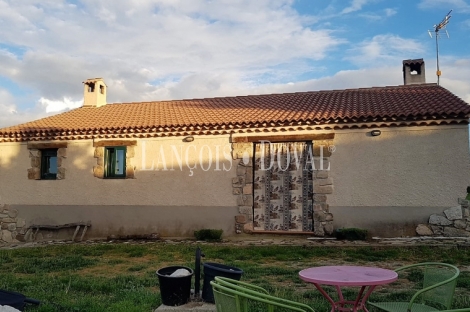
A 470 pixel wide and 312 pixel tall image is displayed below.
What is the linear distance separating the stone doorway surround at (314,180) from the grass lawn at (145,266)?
1.16 m

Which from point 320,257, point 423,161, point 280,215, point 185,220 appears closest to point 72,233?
point 185,220

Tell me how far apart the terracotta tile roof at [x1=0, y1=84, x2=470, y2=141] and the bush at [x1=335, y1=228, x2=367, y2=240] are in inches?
97.4

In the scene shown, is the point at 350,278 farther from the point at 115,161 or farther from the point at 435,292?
the point at 115,161

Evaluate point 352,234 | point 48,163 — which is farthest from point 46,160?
point 352,234

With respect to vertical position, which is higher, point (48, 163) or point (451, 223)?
point (48, 163)

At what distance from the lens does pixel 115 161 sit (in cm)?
1136

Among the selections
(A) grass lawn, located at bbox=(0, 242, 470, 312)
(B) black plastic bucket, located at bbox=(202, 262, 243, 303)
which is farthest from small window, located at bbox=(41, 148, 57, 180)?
(B) black plastic bucket, located at bbox=(202, 262, 243, 303)

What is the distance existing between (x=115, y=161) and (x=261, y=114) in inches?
173

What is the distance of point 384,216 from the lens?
30.5 feet

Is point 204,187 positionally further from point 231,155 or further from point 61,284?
point 61,284

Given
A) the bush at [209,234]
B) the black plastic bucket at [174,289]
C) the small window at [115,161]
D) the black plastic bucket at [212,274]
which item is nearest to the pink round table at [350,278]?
the black plastic bucket at [212,274]

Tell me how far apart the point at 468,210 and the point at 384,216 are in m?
1.79

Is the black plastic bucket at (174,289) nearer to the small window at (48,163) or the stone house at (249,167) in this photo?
the stone house at (249,167)

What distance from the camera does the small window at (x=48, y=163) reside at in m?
11.7
